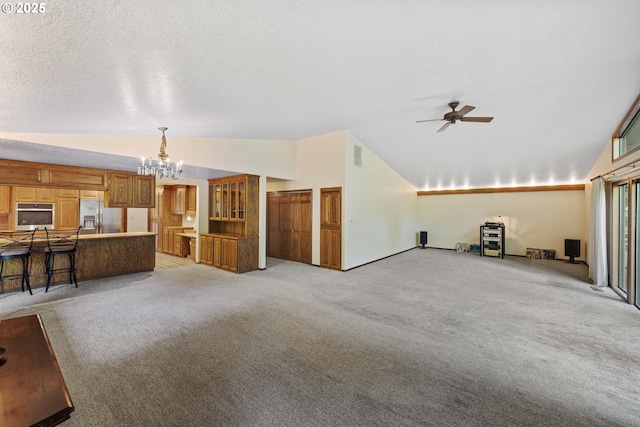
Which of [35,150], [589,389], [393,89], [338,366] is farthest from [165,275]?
[589,389]

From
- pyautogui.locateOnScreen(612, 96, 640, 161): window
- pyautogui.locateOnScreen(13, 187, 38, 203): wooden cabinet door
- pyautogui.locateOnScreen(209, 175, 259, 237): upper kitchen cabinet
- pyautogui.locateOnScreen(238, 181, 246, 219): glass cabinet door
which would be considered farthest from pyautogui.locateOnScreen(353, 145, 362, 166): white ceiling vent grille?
pyautogui.locateOnScreen(13, 187, 38, 203): wooden cabinet door

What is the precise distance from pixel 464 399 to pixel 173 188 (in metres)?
9.10

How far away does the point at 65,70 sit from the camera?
2016mm

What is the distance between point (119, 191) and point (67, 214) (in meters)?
2.29

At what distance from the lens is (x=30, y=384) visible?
3.76 feet

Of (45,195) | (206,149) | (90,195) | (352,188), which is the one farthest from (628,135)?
(45,195)

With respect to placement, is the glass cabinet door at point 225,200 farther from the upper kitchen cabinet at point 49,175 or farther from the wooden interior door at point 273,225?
the upper kitchen cabinet at point 49,175

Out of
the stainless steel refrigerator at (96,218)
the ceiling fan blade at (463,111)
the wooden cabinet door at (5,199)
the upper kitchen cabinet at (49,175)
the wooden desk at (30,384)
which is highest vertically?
the ceiling fan blade at (463,111)

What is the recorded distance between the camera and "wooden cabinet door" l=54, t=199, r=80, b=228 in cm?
631

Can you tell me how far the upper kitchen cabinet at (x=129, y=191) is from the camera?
5.39m

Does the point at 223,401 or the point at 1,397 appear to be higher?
the point at 1,397

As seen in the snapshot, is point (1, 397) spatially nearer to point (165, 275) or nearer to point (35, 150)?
point (35, 150)

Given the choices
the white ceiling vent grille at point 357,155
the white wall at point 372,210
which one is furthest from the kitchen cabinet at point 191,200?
the white ceiling vent grille at point 357,155

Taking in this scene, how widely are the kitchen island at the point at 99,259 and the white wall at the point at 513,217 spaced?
32.0 feet
